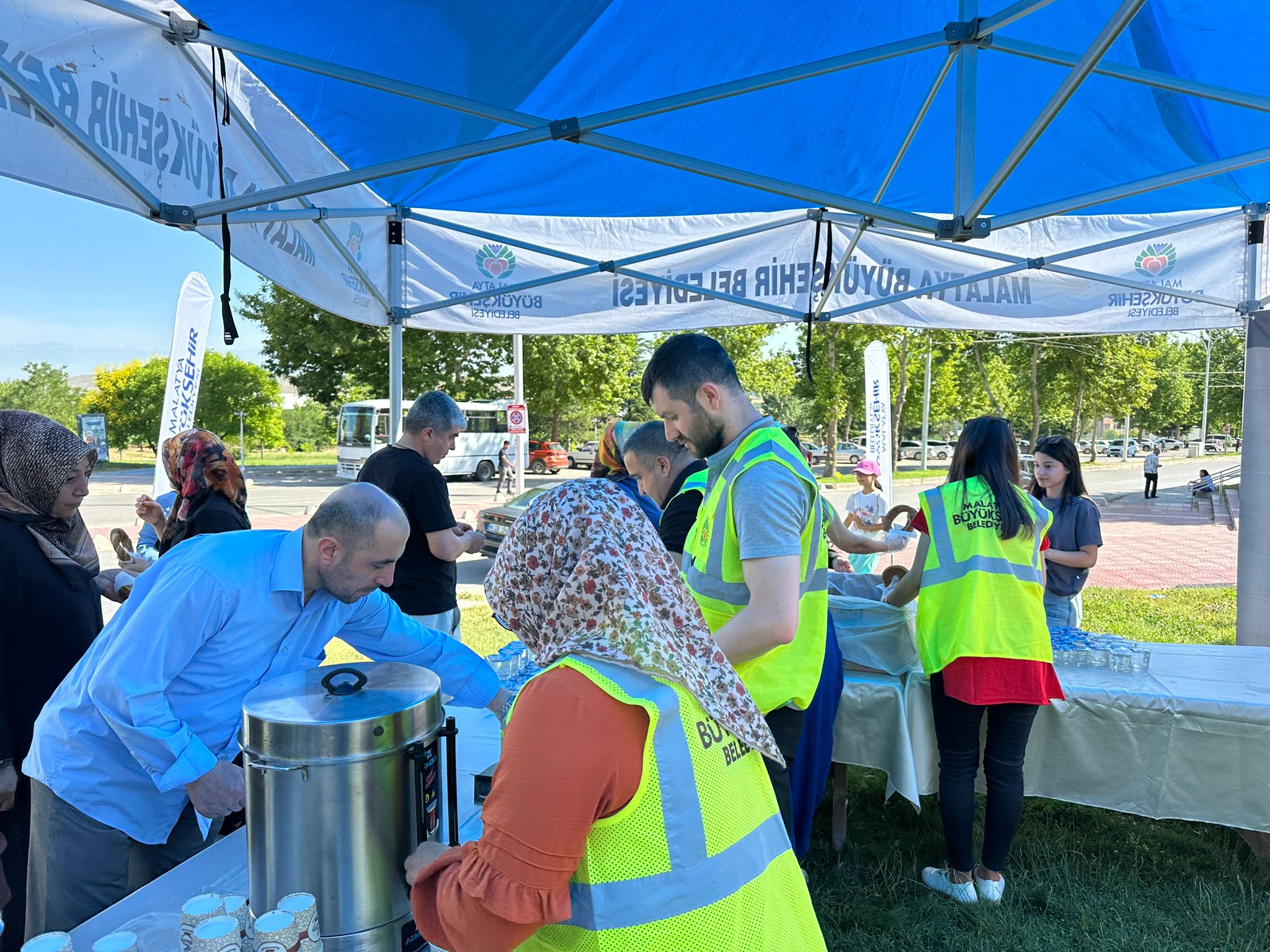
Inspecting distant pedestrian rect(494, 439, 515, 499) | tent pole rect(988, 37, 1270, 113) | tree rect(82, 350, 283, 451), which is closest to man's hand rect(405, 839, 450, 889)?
tent pole rect(988, 37, 1270, 113)

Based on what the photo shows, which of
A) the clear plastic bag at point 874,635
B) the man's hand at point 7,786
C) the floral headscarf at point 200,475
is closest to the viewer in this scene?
the man's hand at point 7,786

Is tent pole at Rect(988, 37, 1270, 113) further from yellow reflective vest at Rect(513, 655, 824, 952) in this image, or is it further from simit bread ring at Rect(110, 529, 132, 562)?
simit bread ring at Rect(110, 529, 132, 562)

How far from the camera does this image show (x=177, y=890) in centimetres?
153

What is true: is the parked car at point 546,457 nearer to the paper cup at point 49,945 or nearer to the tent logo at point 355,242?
the tent logo at point 355,242

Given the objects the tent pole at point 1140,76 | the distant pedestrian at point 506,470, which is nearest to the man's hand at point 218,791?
the tent pole at point 1140,76

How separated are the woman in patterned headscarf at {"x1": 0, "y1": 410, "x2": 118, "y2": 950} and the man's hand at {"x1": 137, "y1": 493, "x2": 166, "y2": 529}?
1.30m

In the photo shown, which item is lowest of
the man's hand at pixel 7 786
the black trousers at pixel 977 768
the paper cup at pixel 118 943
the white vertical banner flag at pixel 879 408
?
the black trousers at pixel 977 768

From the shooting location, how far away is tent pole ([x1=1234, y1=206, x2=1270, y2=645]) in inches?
169

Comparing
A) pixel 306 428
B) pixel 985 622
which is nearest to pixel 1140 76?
pixel 985 622

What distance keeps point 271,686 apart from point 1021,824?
343 cm

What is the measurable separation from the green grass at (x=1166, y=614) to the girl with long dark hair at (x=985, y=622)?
4578 millimetres

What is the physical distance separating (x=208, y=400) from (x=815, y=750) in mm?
40821

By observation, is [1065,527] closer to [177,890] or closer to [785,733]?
[785,733]

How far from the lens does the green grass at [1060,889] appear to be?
2867 millimetres
